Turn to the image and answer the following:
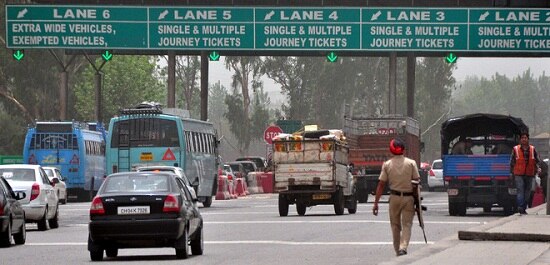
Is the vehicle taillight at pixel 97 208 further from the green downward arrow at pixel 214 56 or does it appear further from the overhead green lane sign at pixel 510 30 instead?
the overhead green lane sign at pixel 510 30

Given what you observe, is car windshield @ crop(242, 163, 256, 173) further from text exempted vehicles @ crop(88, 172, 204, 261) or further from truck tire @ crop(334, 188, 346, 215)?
text exempted vehicles @ crop(88, 172, 204, 261)

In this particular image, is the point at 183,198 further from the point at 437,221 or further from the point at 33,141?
the point at 33,141

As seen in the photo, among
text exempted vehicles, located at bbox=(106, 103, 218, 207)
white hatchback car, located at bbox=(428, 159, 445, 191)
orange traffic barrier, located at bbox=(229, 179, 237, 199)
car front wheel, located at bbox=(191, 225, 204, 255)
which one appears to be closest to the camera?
car front wheel, located at bbox=(191, 225, 204, 255)

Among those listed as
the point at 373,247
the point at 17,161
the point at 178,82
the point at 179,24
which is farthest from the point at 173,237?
the point at 178,82

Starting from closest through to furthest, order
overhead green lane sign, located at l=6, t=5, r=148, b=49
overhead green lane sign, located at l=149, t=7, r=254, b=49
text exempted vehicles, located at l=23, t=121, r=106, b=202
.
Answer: overhead green lane sign, located at l=6, t=5, r=148, b=49 → overhead green lane sign, located at l=149, t=7, r=254, b=49 → text exempted vehicles, located at l=23, t=121, r=106, b=202

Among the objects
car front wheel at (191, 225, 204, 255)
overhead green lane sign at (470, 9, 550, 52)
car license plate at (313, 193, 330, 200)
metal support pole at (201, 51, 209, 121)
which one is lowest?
car front wheel at (191, 225, 204, 255)

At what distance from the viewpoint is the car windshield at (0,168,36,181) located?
105ft

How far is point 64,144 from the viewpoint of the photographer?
193 feet

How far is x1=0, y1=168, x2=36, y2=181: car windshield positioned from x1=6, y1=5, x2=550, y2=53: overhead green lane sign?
66.1 feet

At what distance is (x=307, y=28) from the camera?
52.5m

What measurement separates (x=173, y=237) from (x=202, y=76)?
3975 centimetres

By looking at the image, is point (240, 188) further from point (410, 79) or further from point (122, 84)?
point (122, 84)

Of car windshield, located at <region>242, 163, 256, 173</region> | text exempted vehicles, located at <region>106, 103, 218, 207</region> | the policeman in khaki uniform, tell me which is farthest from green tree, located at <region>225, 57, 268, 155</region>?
the policeman in khaki uniform

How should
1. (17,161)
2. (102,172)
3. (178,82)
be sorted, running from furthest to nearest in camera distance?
(178,82) → (17,161) → (102,172)
